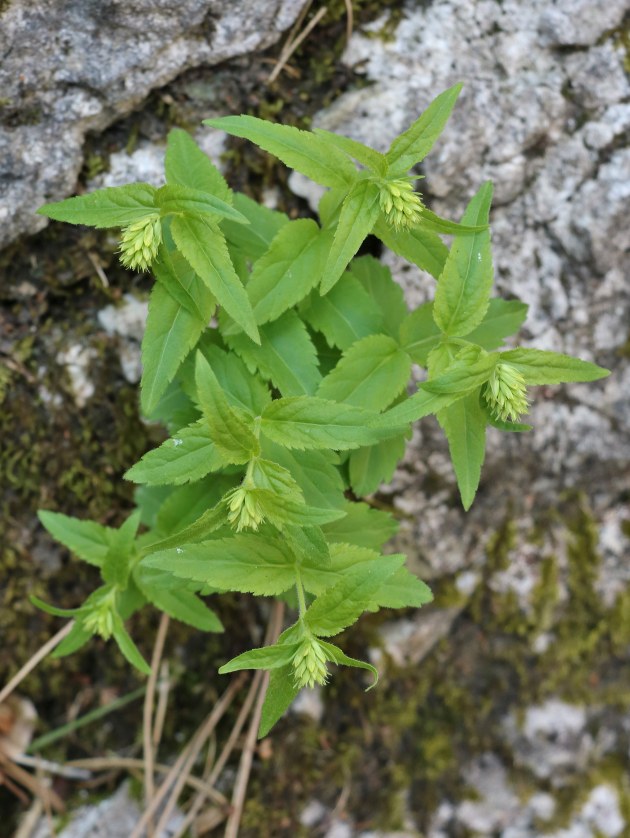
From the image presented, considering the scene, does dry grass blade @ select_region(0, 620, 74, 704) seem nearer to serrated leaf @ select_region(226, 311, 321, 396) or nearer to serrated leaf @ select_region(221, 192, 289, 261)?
serrated leaf @ select_region(226, 311, 321, 396)

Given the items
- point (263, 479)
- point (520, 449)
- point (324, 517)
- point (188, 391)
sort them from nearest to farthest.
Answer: point (324, 517)
point (263, 479)
point (188, 391)
point (520, 449)

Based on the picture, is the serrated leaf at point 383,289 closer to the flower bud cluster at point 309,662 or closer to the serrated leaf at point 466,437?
the serrated leaf at point 466,437

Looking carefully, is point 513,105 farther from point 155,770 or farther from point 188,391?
point 155,770

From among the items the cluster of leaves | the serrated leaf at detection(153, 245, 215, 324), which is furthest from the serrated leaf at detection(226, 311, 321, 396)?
the serrated leaf at detection(153, 245, 215, 324)

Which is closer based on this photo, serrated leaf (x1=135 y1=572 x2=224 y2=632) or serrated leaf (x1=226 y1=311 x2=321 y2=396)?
serrated leaf (x1=226 y1=311 x2=321 y2=396)

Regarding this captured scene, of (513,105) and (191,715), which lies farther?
(191,715)

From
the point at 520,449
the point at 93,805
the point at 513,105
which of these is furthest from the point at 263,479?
the point at 93,805
